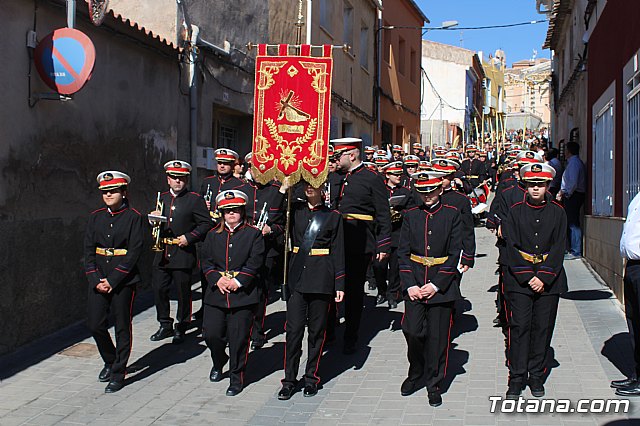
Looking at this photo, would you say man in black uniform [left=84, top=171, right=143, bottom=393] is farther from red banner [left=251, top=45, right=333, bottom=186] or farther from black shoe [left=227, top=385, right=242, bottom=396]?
red banner [left=251, top=45, right=333, bottom=186]

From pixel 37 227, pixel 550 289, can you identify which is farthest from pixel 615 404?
pixel 37 227

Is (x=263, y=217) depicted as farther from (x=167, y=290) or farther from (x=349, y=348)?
(x=349, y=348)

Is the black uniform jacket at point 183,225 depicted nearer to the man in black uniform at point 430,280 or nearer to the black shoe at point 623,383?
the man in black uniform at point 430,280

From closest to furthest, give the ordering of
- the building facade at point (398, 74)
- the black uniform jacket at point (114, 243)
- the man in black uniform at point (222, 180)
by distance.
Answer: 1. the black uniform jacket at point (114, 243)
2. the man in black uniform at point (222, 180)
3. the building facade at point (398, 74)

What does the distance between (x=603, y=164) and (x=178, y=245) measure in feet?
24.0

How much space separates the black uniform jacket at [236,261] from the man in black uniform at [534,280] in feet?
7.40

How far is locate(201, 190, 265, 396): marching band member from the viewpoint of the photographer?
6.82 meters

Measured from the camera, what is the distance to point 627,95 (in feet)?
32.9

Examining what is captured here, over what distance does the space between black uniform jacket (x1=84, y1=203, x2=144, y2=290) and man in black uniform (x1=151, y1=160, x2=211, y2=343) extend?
4.45 ft

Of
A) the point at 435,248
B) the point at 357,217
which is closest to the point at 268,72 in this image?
the point at 357,217

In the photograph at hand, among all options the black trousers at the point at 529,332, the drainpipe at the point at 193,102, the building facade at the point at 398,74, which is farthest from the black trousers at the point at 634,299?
the building facade at the point at 398,74

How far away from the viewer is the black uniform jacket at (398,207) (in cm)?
1026

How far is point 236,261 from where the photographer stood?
22.6 ft

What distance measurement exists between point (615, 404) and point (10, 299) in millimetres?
5770
